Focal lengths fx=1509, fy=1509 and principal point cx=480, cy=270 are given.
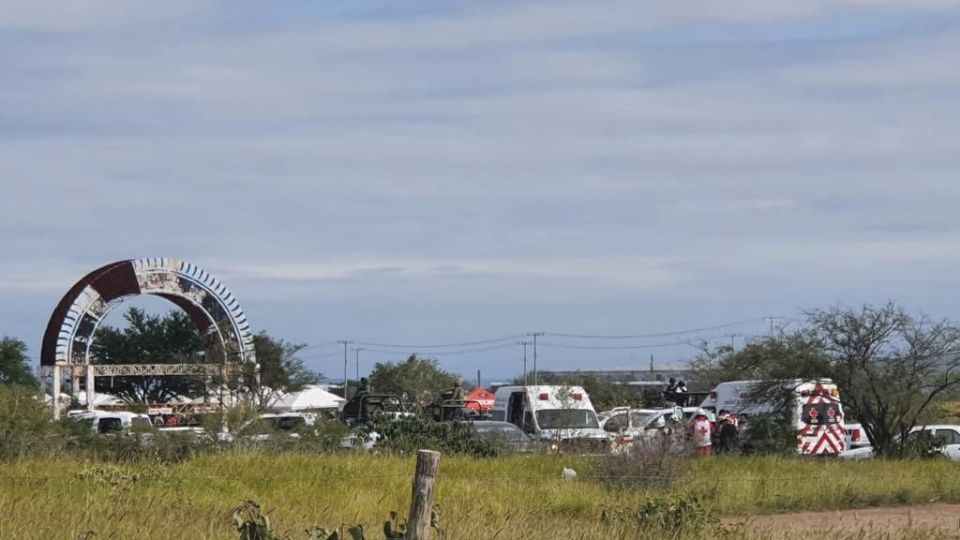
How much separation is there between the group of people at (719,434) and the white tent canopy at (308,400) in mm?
28943

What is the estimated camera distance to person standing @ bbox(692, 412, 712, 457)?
25087mm

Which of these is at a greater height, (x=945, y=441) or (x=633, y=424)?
(x=633, y=424)

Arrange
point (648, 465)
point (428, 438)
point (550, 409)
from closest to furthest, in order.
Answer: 1. point (648, 465)
2. point (428, 438)
3. point (550, 409)

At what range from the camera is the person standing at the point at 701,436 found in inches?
988

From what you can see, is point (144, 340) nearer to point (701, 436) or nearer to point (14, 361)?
point (14, 361)

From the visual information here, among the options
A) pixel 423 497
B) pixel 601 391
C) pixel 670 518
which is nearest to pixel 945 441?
pixel 670 518

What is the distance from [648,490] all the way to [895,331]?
11.1 metres

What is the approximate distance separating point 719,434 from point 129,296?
1033 inches

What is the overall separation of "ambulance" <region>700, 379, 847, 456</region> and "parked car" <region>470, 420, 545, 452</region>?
188 inches

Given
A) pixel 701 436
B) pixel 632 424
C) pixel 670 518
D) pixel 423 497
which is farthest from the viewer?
pixel 632 424

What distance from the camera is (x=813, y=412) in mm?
30703

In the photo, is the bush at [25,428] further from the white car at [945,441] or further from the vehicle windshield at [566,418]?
the white car at [945,441]

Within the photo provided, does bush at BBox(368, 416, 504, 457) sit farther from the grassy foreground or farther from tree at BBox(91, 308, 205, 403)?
tree at BBox(91, 308, 205, 403)

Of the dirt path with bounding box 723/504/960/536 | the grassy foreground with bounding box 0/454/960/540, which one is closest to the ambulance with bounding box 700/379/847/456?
the grassy foreground with bounding box 0/454/960/540
